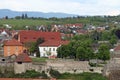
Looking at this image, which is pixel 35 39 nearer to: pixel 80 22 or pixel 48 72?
pixel 48 72

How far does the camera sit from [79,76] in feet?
174

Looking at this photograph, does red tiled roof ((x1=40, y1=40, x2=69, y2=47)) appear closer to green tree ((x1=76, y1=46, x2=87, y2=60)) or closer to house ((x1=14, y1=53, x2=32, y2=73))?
green tree ((x1=76, y1=46, x2=87, y2=60))

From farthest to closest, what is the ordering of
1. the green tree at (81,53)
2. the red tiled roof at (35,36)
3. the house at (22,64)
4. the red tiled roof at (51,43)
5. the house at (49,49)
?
1. the red tiled roof at (35,36)
2. the red tiled roof at (51,43)
3. the house at (49,49)
4. the green tree at (81,53)
5. the house at (22,64)

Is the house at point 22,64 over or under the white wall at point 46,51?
over

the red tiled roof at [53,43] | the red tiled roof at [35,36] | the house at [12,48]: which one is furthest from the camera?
the red tiled roof at [35,36]

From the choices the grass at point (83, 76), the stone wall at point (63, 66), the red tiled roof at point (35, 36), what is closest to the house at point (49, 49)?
the red tiled roof at point (35, 36)

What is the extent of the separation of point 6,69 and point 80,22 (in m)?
115

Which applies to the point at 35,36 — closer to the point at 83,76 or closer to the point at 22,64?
the point at 22,64

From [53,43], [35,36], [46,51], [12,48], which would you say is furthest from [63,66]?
[35,36]

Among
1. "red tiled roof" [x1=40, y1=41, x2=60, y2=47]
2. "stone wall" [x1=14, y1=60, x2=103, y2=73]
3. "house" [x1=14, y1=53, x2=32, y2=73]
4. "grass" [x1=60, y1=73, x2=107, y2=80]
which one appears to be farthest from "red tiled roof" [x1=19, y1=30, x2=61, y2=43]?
"grass" [x1=60, y1=73, x2=107, y2=80]

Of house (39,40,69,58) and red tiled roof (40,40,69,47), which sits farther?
red tiled roof (40,40,69,47)

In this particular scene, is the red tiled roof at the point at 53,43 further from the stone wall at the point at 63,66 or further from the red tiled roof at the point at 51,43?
the stone wall at the point at 63,66

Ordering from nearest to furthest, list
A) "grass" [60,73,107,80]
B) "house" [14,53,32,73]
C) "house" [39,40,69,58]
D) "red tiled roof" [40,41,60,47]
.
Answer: "grass" [60,73,107,80] < "house" [14,53,32,73] < "house" [39,40,69,58] < "red tiled roof" [40,41,60,47]

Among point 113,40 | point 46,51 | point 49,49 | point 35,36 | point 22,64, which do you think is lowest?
point 113,40
